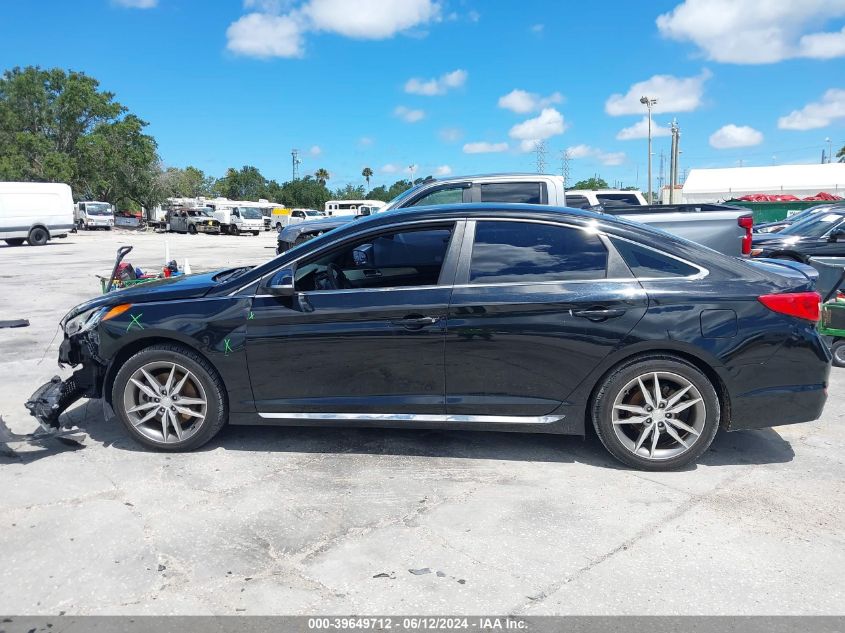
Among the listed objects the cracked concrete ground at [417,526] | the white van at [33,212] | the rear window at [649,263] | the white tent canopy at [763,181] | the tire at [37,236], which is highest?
the white tent canopy at [763,181]

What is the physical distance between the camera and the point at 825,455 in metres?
4.27

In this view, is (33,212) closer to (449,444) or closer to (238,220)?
(238,220)

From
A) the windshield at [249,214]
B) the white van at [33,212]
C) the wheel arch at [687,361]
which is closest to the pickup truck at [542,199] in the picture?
the wheel arch at [687,361]

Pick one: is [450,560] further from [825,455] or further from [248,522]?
[825,455]

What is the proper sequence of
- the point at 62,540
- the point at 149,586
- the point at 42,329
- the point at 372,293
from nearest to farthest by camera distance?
the point at 149,586 < the point at 62,540 < the point at 372,293 < the point at 42,329

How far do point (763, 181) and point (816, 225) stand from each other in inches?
1945

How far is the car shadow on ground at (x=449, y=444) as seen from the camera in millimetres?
4258

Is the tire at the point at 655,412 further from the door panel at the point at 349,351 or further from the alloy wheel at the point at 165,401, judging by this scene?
the alloy wheel at the point at 165,401

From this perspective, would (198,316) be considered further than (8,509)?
Yes

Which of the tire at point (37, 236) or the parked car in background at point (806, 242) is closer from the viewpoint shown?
the parked car in background at point (806, 242)

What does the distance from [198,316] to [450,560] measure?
2.33m

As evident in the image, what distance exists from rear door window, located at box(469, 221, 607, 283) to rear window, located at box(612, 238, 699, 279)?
0.14m

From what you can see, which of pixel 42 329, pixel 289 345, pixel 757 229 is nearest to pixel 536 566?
pixel 289 345

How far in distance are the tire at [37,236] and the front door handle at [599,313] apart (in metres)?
29.3
